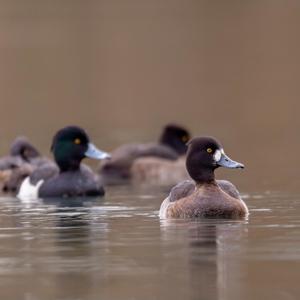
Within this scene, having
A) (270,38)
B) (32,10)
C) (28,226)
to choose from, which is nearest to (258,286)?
(28,226)

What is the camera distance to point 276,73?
46.5 m

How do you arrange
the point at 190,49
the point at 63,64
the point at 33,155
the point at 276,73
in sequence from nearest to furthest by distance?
the point at 33,155 < the point at 276,73 < the point at 63,64 < the point at 190,49

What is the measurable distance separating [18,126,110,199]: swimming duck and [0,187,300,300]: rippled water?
2.17 meters

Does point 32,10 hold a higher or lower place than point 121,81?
higher

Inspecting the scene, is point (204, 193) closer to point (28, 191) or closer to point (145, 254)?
point (145, 254)

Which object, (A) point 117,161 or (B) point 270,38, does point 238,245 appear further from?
(B) point 270,38

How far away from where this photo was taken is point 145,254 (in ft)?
43.9

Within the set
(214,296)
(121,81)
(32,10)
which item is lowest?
(214,296)

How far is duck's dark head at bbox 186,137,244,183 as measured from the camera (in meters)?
16.2

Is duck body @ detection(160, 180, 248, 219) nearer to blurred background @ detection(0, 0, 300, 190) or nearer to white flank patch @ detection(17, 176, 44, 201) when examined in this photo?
blurred background @ detection(0, 0, 300, 190)

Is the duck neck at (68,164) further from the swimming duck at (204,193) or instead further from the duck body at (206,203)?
the duck body at (206,203)

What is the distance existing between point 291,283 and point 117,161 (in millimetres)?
13295

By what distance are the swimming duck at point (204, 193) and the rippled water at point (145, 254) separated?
0.20 meters

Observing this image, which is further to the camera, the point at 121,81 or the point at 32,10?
the point at 32,10
